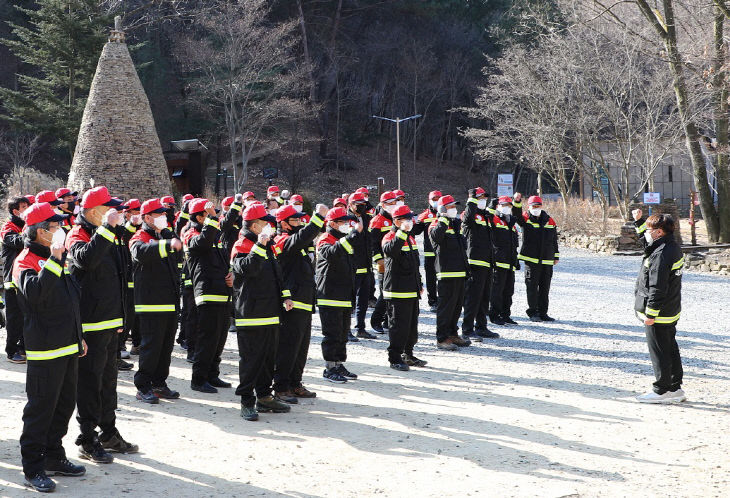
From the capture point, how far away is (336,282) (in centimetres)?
845

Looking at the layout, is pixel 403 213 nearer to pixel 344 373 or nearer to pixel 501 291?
pixel 344 373

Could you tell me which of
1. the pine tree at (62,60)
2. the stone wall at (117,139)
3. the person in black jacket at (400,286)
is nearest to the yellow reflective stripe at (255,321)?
the person in black jacket at (400,286)

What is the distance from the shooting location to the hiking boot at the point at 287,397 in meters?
7.59

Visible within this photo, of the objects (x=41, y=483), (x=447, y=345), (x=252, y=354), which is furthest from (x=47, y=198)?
(x=447, y=345)

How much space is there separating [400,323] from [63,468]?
4.46 metres

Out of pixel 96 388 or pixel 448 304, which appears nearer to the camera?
pixel 96 388

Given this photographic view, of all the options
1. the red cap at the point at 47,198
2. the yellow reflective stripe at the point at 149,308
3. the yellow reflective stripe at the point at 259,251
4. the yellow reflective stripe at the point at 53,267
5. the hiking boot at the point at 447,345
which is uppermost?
the red cap at the point at 47,198

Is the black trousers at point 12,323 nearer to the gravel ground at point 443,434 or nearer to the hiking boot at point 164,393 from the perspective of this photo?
the gravel ground at point 443,434

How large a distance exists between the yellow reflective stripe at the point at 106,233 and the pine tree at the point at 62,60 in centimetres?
2726

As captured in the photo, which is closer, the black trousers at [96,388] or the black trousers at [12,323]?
the black trousers at [96,388]

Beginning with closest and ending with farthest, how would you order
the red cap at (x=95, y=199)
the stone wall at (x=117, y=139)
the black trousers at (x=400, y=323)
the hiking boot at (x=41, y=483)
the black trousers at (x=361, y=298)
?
the hiking boot at (x=41, y=483), the red cap at (x=95, y=199), the black trousers at (x=400, y=323), the black trousers at (x=361, y=298), the stone wall at (x=117, y=139)

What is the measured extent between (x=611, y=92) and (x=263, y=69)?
16643 mm

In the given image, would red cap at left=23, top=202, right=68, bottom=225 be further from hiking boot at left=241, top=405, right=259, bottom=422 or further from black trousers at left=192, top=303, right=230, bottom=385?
black trousers at left=192, top=303, right=230, bottom=385

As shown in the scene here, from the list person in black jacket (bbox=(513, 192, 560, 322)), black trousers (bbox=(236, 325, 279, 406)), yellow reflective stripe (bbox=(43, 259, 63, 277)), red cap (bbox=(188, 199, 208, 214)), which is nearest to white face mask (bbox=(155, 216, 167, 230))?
black trousers (bbox=(236, 325, 279, 406))
